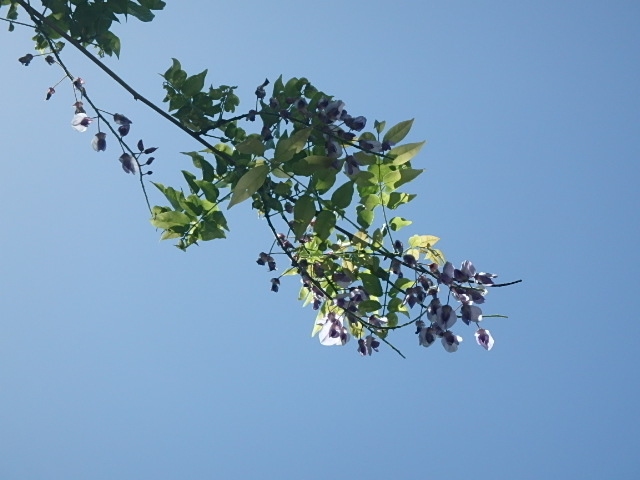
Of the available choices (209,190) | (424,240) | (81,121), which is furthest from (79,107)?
(424,240)

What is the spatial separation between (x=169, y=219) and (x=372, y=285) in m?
0.52

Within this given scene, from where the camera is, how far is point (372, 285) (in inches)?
60.9

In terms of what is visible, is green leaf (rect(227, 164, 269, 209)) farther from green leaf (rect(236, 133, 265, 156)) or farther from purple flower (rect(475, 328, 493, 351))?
purple flower (rect(475, 328, 493, 351))

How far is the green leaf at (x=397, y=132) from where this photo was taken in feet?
4.72

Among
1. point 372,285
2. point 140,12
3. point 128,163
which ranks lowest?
point 372,285

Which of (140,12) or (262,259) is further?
(140,12)

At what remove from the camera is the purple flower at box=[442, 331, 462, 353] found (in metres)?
1.39

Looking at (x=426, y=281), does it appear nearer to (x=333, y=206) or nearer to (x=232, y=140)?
(x=333, y=206)

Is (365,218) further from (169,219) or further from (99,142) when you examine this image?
(99,142)

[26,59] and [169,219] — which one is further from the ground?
[26,59]

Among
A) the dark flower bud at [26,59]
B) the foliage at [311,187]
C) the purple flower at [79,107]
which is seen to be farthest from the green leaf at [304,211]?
the dark flower bud at [26,59]

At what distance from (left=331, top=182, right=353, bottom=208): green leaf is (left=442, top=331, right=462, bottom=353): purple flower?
0.37 m

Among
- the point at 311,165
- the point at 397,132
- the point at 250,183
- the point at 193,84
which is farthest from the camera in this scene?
the point at 193,84

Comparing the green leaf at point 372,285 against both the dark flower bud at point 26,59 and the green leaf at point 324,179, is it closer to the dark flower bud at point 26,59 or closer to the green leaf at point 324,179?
the green leaf at point 324,179
